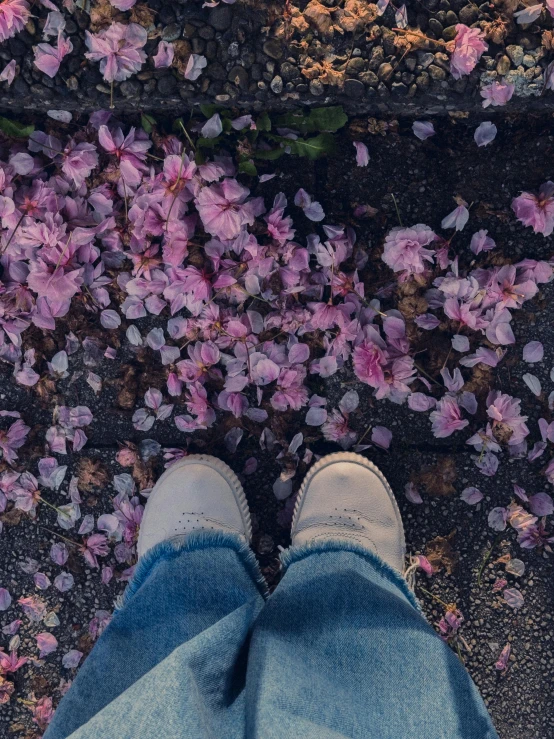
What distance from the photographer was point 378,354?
1.66 m

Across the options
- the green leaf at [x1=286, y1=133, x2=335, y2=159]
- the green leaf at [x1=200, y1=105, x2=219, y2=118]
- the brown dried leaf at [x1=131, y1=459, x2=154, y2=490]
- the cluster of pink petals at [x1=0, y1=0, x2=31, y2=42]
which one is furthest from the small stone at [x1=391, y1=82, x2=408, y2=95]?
the brown dried leaf at [x1=131, y1=459, x2=154, y2=490]

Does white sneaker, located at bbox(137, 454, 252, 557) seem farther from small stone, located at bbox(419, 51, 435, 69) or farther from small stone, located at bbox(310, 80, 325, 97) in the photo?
small stone, located at bbox(419, 51, 435, 69)

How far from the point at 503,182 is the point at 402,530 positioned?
1.03 metres

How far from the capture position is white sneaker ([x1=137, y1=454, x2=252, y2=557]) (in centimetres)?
173

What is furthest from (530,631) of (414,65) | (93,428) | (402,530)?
(414,65)

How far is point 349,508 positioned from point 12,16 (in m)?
1.50

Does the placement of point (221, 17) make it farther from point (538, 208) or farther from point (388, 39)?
point (538, 208)

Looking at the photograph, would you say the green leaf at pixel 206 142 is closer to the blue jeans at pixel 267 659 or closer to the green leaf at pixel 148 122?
the green leaf at pixel 148 122

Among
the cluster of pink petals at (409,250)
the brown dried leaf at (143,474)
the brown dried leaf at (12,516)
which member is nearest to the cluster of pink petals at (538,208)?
the cluster of pink petals at (409,250)

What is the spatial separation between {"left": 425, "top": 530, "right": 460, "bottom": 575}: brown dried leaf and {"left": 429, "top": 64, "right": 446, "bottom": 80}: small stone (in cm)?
125

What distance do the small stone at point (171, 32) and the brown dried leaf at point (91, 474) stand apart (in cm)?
117

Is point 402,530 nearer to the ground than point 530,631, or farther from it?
farther from it

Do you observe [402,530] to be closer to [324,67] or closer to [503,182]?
[503,182]

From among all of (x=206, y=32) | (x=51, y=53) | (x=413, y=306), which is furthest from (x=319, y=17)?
(x=413, y=306)
